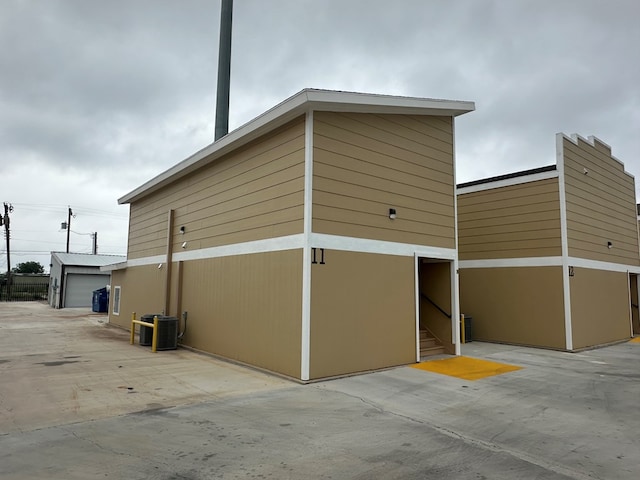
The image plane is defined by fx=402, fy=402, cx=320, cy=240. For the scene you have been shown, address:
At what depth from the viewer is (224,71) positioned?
15586 millimetres

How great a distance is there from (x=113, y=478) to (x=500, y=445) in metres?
3.67

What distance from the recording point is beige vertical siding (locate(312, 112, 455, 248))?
7.41 m

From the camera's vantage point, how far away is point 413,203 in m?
9.02

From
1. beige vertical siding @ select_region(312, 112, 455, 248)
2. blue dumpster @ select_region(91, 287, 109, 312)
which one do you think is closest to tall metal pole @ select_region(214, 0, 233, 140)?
beige vertical siding @ select_region(312, 112, 455, 248)

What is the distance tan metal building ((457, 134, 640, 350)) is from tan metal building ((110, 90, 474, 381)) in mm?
3450

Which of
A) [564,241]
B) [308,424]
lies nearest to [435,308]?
[564,241]

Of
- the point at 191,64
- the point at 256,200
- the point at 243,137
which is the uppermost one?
the point at 191,64

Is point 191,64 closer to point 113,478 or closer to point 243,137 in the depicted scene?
point 243,137

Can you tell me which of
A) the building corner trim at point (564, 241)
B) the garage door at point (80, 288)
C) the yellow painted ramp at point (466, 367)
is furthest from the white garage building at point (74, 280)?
the building corner trim at point (564, 241)

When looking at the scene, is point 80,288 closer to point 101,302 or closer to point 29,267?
point 101,302

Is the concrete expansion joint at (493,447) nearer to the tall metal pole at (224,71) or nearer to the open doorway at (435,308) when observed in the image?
the open doorway at (435,308)

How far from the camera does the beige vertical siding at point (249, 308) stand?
726 centimetres

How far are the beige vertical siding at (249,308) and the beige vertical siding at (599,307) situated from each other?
27.5ft

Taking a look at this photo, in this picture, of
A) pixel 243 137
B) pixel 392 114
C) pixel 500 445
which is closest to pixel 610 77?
pixel 392 114
